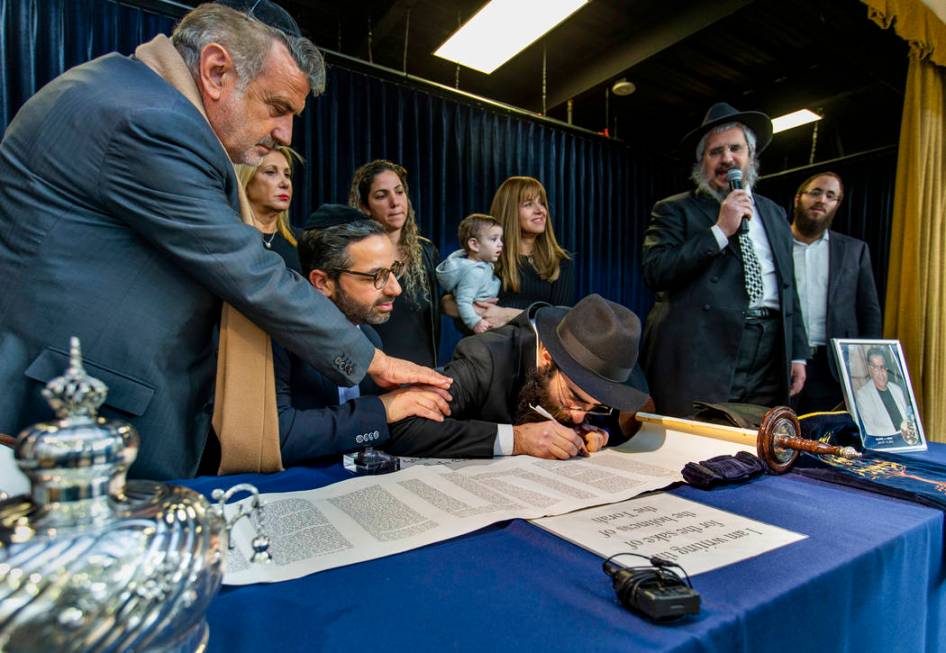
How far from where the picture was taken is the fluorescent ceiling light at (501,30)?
342 cm

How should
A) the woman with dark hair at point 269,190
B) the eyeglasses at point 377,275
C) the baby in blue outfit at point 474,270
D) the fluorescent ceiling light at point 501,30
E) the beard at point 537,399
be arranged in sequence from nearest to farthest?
the beard at point 537,399, the eyeglasses at point 377,275, the woman with dark hair at point 269,190, the baby in blue outfit at point 474,270, the fluorescent ceiling light at point 501,30

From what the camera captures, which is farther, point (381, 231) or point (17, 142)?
point (381, 231)

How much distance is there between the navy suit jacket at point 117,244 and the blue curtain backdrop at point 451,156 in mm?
2545

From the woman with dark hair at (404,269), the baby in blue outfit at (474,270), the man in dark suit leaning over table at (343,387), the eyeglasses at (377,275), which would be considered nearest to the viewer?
the man in dark suit leaning over table at (343,387)

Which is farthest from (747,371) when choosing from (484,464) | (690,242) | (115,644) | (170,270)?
(115,644)

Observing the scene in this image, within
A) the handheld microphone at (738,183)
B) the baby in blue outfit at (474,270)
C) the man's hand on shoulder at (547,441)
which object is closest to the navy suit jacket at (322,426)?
the man's hand on shoulder at (547,441)

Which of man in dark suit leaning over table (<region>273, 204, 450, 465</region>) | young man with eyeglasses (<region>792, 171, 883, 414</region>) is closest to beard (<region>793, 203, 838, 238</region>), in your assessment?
young man with eyeglasses (<region>792, 171, 883, 414</region>)

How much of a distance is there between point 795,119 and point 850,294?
139 inches

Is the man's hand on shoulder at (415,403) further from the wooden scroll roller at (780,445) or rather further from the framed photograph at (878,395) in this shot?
the framed photograph at (878,395)

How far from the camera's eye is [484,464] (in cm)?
131

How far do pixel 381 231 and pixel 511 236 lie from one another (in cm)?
156

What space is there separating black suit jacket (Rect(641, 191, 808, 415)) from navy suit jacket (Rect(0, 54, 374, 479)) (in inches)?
70.1

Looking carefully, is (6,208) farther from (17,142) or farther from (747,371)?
(747,371)

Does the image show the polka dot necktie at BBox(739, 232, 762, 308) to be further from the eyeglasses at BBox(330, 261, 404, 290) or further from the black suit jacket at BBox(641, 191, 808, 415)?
the eyeglasses at BBox(330, 261, 404, 290)
